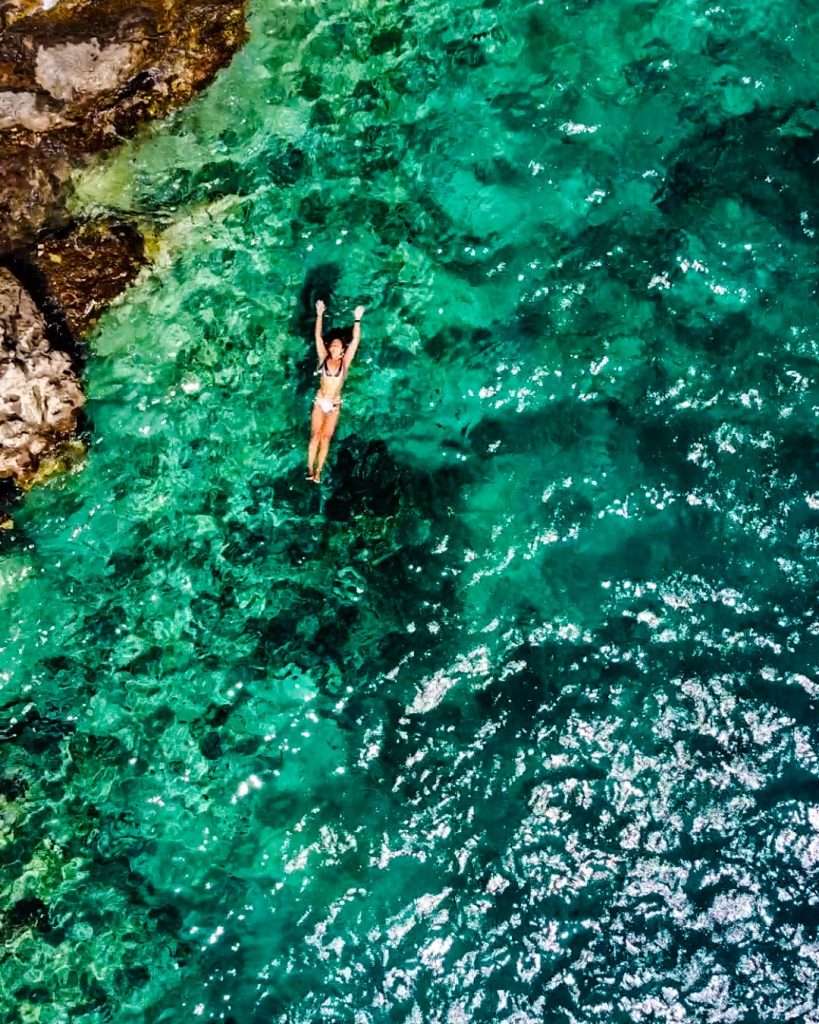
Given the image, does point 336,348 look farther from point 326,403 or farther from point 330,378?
point 326,403

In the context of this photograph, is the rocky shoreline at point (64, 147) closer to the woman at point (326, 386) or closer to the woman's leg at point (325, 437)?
the woman at point (326, 386)

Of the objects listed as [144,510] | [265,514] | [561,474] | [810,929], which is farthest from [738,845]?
[144,510]

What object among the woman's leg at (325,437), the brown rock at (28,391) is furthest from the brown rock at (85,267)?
the woman's leg at (325,437)

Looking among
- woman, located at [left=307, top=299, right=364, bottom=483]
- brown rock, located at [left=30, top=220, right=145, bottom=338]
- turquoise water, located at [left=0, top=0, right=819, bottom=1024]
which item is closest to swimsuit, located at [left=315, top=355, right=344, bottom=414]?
woman, located at [left=307, top=299, right=364, bottom=483]

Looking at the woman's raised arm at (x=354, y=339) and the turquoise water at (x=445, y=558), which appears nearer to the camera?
the turquoise water at (x=445, y=558)

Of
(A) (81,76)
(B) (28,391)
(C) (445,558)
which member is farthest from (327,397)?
(A) (81,76)

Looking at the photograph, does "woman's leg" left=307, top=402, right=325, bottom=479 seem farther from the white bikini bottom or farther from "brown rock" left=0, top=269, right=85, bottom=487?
"brown rock" left=0, top=269, right=85, bottom=487

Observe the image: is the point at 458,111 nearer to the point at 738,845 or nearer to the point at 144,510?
the point at 144,510
